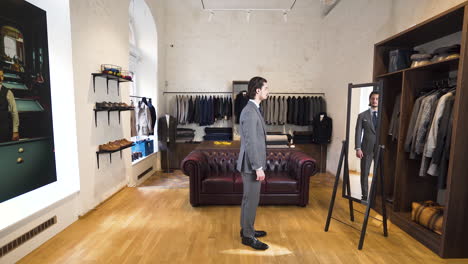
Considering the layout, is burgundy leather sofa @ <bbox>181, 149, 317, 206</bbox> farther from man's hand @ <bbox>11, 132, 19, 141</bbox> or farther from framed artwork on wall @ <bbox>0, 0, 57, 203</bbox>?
man's hand @ <bbox>11, 132, 19, 141</bbox>

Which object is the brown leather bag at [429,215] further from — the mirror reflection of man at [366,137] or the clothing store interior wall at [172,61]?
the clothing store interior wall at [172,61]

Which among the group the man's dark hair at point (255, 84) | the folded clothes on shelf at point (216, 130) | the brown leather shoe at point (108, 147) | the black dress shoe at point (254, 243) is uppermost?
the man's dark hair at point (255, 84)

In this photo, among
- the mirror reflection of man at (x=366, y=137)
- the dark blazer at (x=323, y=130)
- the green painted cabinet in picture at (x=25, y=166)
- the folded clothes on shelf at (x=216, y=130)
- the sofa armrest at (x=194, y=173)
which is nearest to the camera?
the green painted cabinet in picture at (x=25, y=166)

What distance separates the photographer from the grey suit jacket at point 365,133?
2.46 meters

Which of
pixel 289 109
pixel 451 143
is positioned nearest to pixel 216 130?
pixel 289 109

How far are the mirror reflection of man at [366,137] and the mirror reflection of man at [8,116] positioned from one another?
3.45 m

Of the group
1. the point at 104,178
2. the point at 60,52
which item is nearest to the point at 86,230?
the point at 104,178

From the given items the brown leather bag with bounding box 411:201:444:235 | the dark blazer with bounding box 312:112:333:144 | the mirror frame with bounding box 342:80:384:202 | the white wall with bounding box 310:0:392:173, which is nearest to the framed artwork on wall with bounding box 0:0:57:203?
the mirror frame with bounding box 342:80:384:202

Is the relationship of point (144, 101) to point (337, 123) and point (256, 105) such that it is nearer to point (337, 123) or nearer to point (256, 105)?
point (256, 105)

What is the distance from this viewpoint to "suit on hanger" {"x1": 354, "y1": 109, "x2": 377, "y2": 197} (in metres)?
2.47

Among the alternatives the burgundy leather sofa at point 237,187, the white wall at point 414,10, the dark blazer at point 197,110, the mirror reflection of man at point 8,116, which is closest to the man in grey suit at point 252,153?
the burgundy leather sofa at point 237,187

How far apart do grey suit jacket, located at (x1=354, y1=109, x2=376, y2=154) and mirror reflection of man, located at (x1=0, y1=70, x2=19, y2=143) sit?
3.45 m

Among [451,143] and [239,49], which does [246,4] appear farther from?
[451,143]

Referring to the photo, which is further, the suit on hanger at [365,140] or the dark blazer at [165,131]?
the dark blazer at [165,131]
